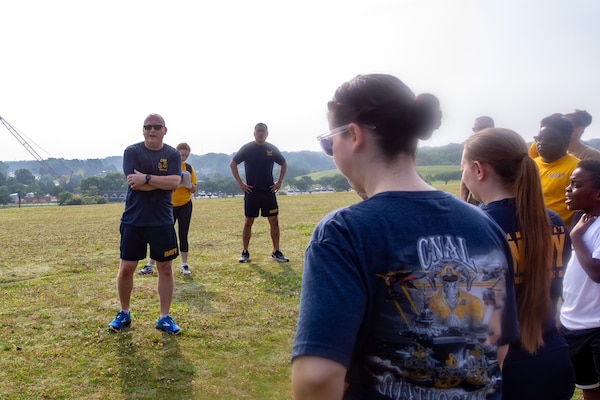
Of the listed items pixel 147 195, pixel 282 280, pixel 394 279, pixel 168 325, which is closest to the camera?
pixel 394 279

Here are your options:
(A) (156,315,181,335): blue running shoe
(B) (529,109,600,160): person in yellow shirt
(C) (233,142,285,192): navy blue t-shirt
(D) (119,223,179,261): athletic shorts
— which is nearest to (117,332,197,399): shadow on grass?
(A) (156,315,181,335): blue running shoe

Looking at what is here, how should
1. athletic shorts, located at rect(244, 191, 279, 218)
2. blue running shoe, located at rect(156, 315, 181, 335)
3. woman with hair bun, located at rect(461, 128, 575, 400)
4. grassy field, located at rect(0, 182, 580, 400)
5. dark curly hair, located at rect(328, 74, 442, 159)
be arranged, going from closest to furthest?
dark curly hair, located at rect(328, 74, 442, 159) < woman with hair bun, located at rect(461, 128, 575, 400) < grassy field, located at rect(0, 182, 580, 400) < blue running shoe, located at rect(156, 315, 181, 335) < athletic shorts, located at rect(244, 191, 279, 218)

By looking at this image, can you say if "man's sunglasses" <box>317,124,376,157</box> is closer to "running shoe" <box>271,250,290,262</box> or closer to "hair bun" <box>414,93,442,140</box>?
"hair bun" <box>414,93,442,140</box>

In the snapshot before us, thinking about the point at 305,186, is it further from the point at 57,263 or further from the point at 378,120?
the point at 378,120

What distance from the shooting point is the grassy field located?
4.37m

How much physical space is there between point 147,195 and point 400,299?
4.50 meters

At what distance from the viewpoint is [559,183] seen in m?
4.59

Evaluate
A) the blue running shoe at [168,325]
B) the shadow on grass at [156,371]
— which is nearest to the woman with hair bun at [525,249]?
the shadow on grass at [156,371]

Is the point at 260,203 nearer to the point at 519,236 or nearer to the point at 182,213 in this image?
the point at 182,213

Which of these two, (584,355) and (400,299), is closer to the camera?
(400,299)

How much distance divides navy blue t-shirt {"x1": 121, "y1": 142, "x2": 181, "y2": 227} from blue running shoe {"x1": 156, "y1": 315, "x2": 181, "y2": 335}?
111cm

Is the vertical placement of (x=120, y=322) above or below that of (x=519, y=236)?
below

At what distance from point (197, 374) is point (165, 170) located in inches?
90.7

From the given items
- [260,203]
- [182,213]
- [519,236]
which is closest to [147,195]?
[182,213]
